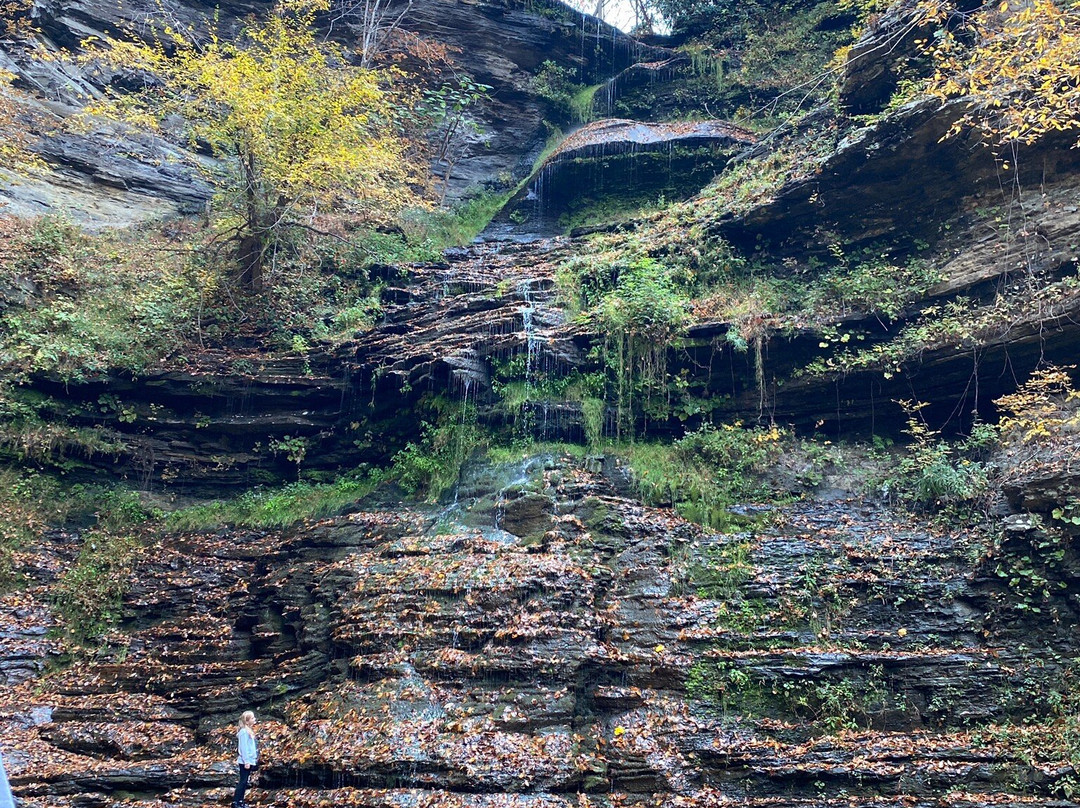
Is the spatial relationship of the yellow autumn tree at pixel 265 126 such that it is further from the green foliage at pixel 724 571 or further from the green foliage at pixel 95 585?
the green foliage at pixel 724 571

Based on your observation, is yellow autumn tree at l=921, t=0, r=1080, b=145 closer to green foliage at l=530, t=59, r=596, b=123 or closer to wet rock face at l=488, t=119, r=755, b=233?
wet rock face at l=488, t=119, r=755, b=233

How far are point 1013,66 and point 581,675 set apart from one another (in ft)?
37.4

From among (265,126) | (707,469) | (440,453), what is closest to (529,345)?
(440,453)

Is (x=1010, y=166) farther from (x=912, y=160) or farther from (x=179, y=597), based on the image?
(x=179, y=597)

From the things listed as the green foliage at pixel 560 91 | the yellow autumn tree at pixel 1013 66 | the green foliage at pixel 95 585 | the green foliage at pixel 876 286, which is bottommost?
the green foliage at pixel 95 585

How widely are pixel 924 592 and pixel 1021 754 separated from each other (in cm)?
212

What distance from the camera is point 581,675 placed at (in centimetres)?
862

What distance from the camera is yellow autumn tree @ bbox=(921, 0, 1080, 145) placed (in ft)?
27.1

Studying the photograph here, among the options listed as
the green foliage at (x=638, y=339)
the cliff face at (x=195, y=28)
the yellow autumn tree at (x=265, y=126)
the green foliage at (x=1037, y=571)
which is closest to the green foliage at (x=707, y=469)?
the green foliage at (x=638, y=339)

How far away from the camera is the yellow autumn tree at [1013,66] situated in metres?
8.27

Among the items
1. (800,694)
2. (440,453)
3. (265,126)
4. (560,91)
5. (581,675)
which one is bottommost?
(800,694)

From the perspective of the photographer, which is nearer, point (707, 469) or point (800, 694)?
point (800, 694)

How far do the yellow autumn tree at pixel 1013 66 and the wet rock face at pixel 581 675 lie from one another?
20.0ft

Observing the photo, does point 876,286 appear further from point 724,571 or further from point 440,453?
point 440,453
